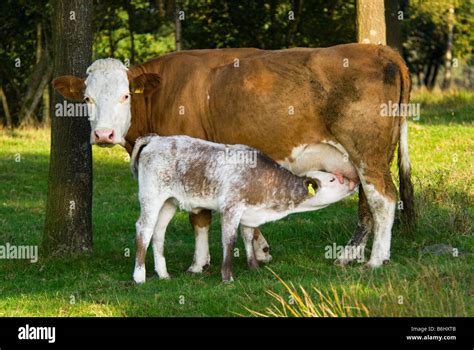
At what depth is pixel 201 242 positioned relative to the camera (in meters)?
12.0

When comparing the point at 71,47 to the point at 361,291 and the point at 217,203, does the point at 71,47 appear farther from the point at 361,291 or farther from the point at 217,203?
the point at 361,291

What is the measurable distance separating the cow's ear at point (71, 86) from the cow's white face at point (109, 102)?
0.18 metres

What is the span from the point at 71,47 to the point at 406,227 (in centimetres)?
447

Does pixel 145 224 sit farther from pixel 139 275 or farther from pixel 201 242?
pixel 201 242

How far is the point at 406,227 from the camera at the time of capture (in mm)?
12781

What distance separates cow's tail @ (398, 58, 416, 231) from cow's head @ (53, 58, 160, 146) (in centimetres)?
271

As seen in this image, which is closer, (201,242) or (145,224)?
(145,224)

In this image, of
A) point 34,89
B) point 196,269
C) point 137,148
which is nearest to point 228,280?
point 196,269

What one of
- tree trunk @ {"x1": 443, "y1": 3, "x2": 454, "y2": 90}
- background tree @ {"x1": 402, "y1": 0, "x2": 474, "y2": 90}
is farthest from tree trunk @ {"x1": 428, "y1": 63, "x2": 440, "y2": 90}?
tree trunk @ {"x1": 443, "y1": 3, "x2": 454, "y2": 90}

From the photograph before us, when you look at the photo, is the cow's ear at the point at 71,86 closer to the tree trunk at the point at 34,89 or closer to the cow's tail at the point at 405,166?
the cow's tail at the point at 405,166

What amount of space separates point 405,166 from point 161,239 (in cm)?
291

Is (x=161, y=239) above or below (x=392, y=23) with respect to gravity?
below

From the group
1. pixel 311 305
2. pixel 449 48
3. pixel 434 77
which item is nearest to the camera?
pixel 311 305

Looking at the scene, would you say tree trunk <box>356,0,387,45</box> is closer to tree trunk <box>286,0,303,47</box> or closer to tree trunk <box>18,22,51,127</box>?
tree trunk <box>18,22,51,127</box>
